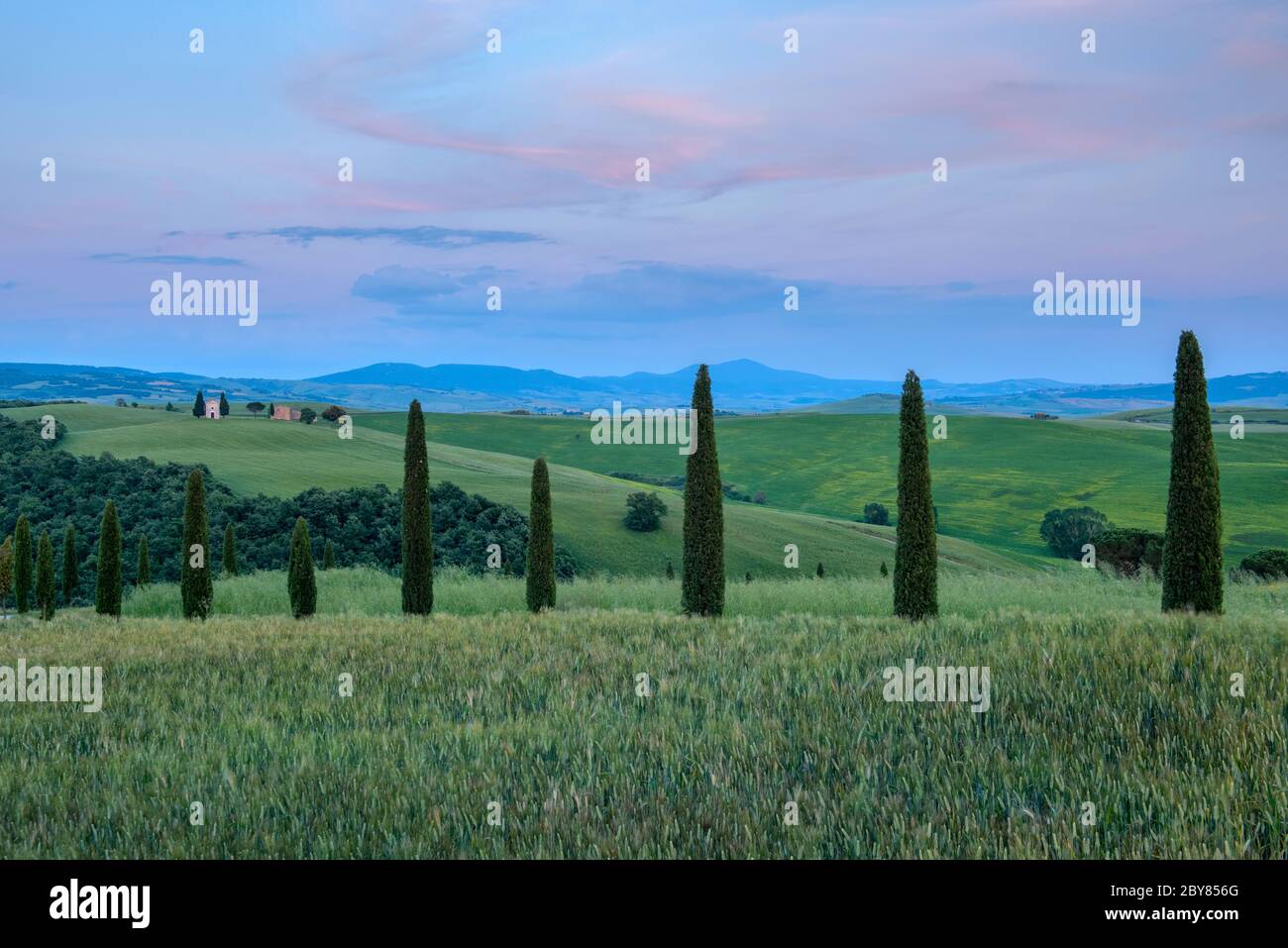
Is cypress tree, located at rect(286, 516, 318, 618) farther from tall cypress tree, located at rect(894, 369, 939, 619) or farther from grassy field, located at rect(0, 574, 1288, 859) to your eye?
tall cypress tree, located at rect(894, 369, 939, 619)

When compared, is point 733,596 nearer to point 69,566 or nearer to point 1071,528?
point 69,566

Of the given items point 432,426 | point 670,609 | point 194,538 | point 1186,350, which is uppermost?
point 432,426

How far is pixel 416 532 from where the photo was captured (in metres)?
30.9

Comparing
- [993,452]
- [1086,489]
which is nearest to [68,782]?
[1086,489]

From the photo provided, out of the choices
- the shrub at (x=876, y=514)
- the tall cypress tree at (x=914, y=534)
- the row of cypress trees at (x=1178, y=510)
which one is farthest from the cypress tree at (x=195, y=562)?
the shrub at (x=876, y=514)

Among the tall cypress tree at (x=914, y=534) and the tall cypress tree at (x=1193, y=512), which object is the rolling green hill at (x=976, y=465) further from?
the tall cypress tree at (x=914, y=534)

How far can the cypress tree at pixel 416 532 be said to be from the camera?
30328 millimetres

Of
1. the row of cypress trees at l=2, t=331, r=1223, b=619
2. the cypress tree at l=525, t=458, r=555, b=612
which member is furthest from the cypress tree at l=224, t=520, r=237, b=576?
the cypress tree at l=525, t=458, r=555, b=612

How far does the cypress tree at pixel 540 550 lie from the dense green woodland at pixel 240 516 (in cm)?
2266

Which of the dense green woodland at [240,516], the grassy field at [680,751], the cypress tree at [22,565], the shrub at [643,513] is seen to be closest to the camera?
the grassy field at [680,751]

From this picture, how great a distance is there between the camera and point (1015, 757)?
30.8ft

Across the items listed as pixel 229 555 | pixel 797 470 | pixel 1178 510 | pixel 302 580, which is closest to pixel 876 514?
pixel 797 470
